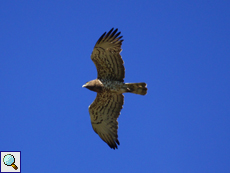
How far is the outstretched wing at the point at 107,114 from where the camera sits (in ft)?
42.5

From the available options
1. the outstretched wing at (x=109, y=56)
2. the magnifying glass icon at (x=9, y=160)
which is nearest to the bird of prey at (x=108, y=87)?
the outstretched wing at (x=109, y=56)

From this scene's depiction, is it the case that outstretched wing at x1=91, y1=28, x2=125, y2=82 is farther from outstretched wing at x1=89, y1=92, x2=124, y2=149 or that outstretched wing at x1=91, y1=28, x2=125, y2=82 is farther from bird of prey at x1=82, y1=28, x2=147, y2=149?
outstretched wing at x1=89, y1=92, x2=124, y2=149

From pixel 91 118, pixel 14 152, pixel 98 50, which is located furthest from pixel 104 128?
pixel 14 152

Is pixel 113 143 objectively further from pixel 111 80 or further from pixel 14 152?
pixel 14 152

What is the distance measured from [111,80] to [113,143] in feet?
6.95

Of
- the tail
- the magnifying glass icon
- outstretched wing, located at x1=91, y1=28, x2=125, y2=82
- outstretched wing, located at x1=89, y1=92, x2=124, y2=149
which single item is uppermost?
outstretched wing, located at x1=91, y1=28, x2=125, y2=82

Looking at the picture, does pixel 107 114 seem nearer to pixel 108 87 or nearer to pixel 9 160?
pixel 108 87

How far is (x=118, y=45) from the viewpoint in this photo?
39.8 feet

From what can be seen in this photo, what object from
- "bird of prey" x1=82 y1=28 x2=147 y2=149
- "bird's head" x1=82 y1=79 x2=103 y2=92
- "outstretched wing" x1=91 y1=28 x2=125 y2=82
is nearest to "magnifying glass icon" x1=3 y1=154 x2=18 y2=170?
"bird of prey" x1=82 y1=28 x2=147 y2=149

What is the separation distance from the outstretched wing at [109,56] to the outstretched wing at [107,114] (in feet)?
2.68

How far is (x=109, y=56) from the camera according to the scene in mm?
12219

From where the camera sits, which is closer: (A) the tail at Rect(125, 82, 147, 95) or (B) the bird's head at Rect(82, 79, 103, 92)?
(B) the bird's head at Rect(82, 79, 103, 92)

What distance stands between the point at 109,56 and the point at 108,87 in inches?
38.6

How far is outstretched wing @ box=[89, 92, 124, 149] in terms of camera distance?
12.9 meters
